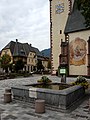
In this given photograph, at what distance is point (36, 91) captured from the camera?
1002 centimetres

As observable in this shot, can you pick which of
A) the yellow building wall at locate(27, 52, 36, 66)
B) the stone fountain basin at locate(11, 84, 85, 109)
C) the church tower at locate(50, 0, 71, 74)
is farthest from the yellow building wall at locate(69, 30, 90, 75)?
the yellow building wall at locate(27, 52, 36, 66)

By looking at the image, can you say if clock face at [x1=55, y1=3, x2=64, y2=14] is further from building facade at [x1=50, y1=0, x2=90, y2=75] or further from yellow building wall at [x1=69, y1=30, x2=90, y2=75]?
yellow building wall at [x1=69, y1=30, x2=90, y2=75]

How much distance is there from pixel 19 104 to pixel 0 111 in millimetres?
1661

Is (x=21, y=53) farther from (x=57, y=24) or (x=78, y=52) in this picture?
(x=78, y=52)

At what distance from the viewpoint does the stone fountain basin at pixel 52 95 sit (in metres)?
8.97

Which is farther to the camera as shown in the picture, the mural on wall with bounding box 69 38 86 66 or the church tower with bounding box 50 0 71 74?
the church tower with bounding box 50 0 71 74

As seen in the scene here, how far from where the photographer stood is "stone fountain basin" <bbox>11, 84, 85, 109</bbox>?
8.97 m

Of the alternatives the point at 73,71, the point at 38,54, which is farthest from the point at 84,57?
the point at 38,54

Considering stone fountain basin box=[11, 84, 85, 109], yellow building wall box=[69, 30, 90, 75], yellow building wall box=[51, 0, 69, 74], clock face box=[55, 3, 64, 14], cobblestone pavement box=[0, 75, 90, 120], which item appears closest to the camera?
cobblestone pavement box=[0, 75, 90, 120]

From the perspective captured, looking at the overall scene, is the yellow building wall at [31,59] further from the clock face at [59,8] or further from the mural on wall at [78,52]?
the mural on wall at [78,52]

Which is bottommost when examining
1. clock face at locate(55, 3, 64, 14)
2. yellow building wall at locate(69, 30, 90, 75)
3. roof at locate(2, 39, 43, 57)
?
yellow building wall at locate(69, 30, 90, 75)

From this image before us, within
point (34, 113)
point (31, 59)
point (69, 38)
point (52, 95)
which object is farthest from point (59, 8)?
point (31, 59)

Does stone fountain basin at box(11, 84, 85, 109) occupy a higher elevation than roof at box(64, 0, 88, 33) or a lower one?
lower

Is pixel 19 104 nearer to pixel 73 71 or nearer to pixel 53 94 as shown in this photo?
pixel 53 94
